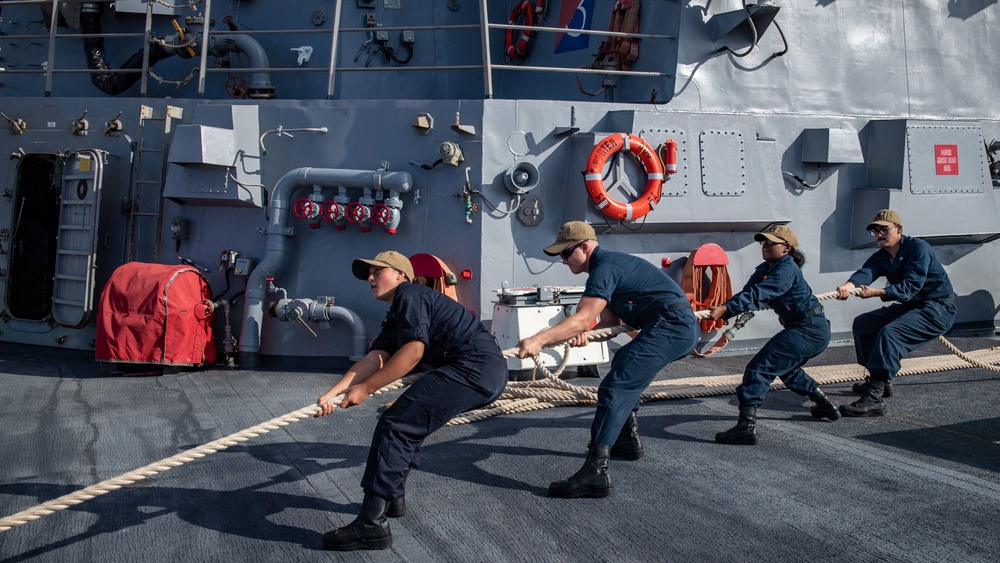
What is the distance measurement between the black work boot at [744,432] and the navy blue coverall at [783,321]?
6 cm

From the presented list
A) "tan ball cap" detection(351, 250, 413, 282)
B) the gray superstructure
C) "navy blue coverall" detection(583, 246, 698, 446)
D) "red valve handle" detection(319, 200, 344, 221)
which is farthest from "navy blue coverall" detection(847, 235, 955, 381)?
"red valve handle" detection(319, 200, 344, 221)

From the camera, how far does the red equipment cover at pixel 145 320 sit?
7.13 metres

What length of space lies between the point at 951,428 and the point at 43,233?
841 centimetres

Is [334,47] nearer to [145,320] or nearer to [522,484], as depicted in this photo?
[145,320]

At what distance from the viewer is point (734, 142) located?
794 centimetres

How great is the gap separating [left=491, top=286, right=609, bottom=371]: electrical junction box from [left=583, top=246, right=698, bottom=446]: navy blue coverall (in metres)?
2.40

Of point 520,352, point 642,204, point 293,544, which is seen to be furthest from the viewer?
point 642,204

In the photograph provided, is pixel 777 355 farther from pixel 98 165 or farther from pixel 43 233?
pixel 43 233

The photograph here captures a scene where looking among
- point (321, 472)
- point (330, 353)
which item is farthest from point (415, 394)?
point (330, 353)

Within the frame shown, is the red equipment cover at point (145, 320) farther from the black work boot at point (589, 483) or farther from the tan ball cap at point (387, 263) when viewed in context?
the black work boot at point (589, 483)

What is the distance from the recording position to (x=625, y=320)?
459cm

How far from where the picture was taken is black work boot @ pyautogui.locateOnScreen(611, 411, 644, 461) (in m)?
4.60

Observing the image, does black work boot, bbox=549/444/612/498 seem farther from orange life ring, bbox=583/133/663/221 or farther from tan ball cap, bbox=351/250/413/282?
orange life ring, bbox=583/133/663/221

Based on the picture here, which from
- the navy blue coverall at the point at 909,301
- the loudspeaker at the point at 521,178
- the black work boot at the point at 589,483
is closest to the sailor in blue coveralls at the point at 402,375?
the black work boot at the point at 589,483
